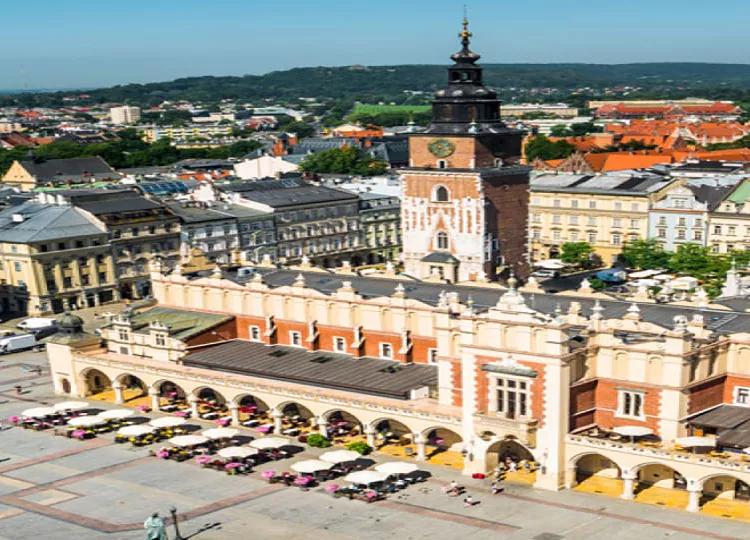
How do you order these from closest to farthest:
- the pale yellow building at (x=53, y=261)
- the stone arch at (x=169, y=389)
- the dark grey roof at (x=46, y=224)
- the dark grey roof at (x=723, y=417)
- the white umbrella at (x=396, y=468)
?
the dark grey roof at (x=723, y=417) < the white umbrella at (x=396, y=468) < the stone arch at (x=169, y=389) < the pale yellow building at (x=53, y=261) < the dark grey roof at (x=46, y=224)

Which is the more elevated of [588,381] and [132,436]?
[588,381]

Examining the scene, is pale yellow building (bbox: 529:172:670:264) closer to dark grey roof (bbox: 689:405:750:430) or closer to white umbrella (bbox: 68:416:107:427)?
dark grey roof (bbox: 689:405:750:430)

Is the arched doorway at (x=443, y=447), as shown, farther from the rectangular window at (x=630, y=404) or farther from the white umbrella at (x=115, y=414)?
the white umbrella at (x=115, y=414)

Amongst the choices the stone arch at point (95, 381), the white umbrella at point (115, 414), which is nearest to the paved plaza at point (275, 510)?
the white umbrella at point (115, 414)

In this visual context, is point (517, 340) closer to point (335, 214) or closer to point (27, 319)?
point (27, 319)

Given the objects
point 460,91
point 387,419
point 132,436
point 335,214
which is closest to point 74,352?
point 132,436

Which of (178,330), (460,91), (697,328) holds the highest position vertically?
(460,91)

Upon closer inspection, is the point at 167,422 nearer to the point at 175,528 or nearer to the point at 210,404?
the point at 210,404
